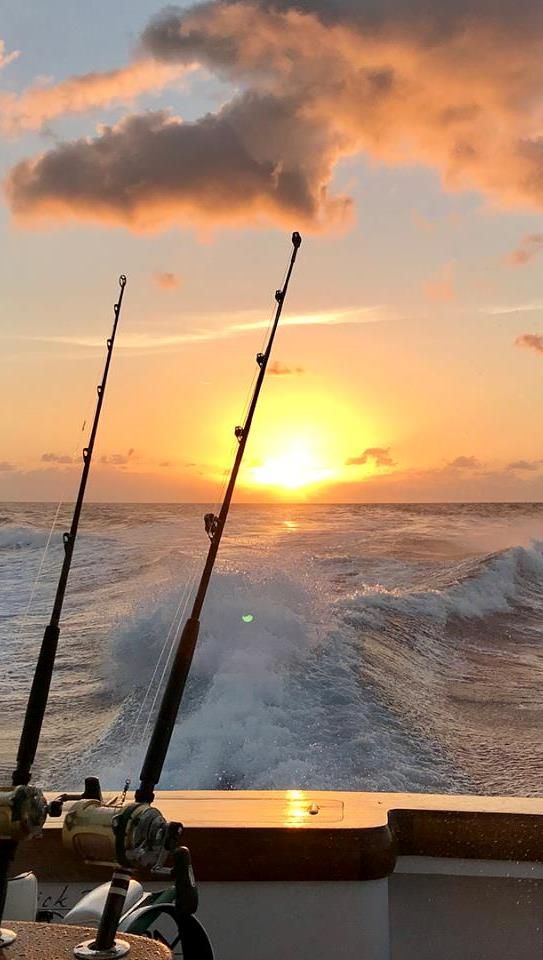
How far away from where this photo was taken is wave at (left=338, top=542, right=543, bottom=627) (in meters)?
12.8

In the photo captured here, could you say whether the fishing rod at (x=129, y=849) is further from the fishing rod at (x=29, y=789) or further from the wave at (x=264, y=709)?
the wave at (x=264, y=709)

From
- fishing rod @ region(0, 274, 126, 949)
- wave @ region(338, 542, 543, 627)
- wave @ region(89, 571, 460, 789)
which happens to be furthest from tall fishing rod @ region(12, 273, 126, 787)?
wave @ region(338, 542, 543, 627)

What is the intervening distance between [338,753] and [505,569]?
1072cm

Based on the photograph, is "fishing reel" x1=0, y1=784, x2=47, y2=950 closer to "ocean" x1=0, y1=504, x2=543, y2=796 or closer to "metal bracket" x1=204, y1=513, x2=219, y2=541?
"metal bracket" x1=204, y1=513, x2=219, y2=541

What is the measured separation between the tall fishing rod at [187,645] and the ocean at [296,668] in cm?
491

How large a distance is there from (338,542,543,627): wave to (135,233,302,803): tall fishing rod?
978 centimetres

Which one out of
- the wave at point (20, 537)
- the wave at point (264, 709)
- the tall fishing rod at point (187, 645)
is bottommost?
the wave at point (20, 537)

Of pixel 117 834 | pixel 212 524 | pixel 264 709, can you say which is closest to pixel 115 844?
pixel 117 834

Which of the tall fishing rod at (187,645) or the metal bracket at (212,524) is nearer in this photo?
the tall fishing rod at (187,645)

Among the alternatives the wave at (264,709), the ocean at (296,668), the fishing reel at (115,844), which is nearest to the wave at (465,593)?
the ocean at (296,668)

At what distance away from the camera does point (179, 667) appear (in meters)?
1.63

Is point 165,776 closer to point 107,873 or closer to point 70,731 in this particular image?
point 70,731

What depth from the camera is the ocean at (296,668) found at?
7043 millimetres

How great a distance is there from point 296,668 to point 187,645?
7.51 meters
